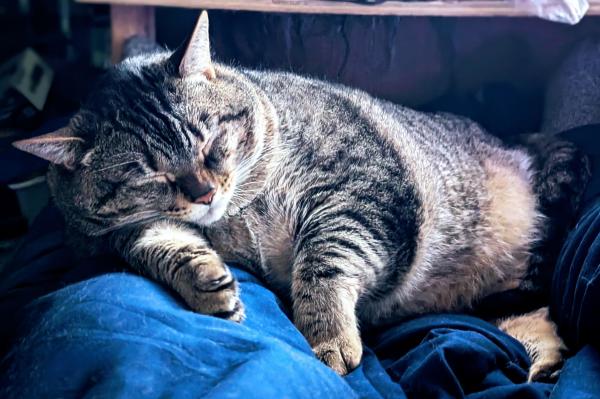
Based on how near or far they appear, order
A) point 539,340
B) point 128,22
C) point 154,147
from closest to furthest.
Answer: point 154,147 < point 539,340 < point 128,22

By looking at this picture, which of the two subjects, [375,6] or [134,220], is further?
[375,6]

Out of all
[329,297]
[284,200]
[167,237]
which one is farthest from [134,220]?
[329,297]

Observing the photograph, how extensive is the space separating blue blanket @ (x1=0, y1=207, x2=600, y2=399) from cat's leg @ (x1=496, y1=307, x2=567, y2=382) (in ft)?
0.11

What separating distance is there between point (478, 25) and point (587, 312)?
1077 millimetres

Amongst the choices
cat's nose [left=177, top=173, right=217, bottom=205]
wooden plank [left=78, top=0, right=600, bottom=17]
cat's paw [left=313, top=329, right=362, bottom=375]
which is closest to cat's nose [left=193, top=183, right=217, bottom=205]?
cat's nose [left=177, top=173, right=217, bottom=205]

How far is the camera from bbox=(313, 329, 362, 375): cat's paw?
1.18 metres

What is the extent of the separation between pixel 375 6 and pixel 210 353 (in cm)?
111

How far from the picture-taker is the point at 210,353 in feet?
3.27

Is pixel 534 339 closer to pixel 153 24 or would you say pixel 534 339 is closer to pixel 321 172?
pixel 321 172

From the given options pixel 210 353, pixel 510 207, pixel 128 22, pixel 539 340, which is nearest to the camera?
pixel 210 353

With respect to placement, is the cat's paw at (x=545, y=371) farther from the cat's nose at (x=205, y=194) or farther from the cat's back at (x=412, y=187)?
the cat's nose at (x=205, y=194)

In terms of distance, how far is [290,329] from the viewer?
1.18 m

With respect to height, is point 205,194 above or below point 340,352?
above

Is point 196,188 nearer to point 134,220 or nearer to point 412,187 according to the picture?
point 134,220
